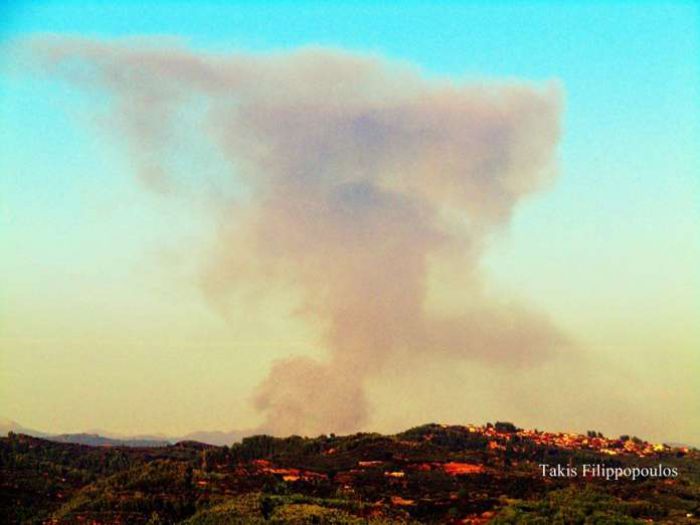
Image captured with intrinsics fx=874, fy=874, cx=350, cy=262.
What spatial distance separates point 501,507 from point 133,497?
76329mm

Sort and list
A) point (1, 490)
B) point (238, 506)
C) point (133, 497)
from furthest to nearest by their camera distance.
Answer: point (1, 490), point (133, 497), point (238, 506)

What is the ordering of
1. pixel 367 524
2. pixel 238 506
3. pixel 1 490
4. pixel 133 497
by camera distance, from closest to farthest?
pixel 367 524
pixel 238 506
pixel 133 497
pixel 1 490

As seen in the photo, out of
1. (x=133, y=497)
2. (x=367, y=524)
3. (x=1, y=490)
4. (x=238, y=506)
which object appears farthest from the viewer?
(x=1, y=490)

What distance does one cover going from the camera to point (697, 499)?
19650cm

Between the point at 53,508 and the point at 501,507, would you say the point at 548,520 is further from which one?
the point at 53,508

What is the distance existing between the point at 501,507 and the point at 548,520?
18.0 meters

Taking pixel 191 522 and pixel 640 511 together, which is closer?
pixel 191 522

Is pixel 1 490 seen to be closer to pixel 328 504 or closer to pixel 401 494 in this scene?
pixel 328 504

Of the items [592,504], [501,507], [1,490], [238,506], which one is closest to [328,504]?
[238,506]

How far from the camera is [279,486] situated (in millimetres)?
197125

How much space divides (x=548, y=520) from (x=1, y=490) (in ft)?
393

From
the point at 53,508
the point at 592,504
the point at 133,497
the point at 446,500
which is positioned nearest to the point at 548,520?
the point at 592,504

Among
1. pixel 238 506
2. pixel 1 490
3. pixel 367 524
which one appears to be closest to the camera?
pixel 367 524

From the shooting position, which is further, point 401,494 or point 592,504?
point 401,494
